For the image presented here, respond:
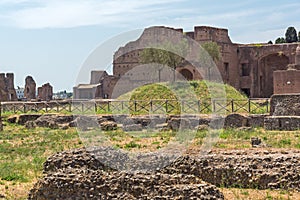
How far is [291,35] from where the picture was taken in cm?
7412

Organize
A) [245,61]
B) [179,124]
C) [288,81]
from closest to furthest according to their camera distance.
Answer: [179,124]
[288,81]
[245,61]

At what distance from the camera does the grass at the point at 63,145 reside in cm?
1232

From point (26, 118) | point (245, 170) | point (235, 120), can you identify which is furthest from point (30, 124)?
point (245, 170)

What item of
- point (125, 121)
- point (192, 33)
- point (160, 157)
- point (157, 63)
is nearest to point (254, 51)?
point (192, 33)

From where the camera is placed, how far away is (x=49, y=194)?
9.95 metres

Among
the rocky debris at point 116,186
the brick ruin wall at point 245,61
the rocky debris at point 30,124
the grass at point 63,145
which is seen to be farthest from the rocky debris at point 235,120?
the brick ruin wall at point 245,61

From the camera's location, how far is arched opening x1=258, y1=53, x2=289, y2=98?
59.0 metres

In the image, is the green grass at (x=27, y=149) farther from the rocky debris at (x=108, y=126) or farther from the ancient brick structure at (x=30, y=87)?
the ancient brick structure at (x=30, y=87)

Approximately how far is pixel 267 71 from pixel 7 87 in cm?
2691

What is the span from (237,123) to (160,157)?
606 inches

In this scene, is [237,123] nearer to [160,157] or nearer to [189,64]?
[160,157]

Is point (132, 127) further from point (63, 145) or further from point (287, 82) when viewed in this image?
point (287, 82)

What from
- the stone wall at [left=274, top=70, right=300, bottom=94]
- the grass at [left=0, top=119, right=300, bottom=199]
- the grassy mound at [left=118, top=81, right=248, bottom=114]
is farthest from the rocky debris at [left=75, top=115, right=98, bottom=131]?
the stone wall at [left=274, top=70, right=300, bottom=94]

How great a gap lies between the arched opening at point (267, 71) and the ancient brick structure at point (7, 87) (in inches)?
1004
